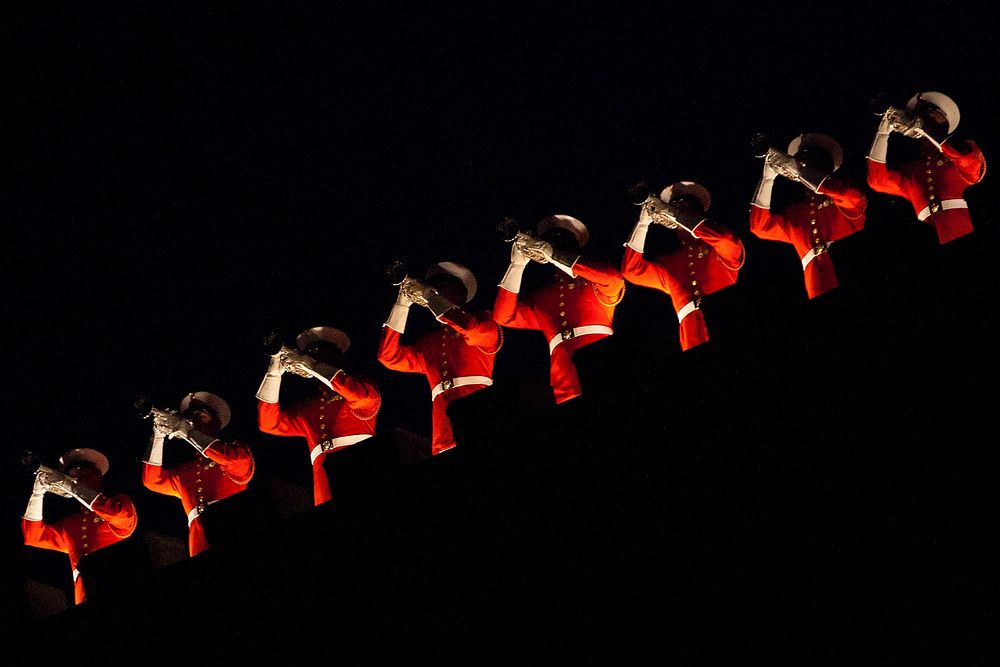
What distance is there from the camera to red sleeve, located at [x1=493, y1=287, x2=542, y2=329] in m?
5.18

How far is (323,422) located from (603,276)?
1.34 meters

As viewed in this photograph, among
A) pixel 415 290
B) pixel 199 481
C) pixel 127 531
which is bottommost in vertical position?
pixel 127 531

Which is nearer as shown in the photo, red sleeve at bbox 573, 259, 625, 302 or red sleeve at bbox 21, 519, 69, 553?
red sleeve at bbox 573, 259, 625, 302

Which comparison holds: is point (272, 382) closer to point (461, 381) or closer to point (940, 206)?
point (461, 381)

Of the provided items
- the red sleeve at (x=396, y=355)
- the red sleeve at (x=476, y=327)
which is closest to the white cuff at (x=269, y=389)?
the red sleeve at (x=396, y=355)

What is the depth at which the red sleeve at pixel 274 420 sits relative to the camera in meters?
5.34

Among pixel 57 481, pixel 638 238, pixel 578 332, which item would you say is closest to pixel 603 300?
pixel 578 332

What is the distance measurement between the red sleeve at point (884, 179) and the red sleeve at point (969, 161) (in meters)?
0.20

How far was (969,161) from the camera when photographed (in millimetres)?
4660

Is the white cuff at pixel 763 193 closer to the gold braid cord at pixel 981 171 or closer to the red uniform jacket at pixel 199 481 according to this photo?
the gold braid cord at pixel 981 171

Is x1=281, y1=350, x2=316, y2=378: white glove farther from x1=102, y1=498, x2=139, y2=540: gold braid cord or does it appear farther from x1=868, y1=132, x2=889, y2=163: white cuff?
x1=868, y1=132, x2=889, y2=163: white cuff

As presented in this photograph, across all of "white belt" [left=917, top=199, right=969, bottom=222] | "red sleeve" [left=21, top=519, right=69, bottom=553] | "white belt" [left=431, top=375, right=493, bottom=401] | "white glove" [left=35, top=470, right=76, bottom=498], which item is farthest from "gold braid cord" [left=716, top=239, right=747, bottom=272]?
"red sleeve" [left=21, top=519, right=69, bottom=553]

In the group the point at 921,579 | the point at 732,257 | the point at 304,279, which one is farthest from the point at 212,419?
the point at 921,579

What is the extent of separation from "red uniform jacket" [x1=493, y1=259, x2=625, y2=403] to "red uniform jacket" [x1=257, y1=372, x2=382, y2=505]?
65 centimetres
